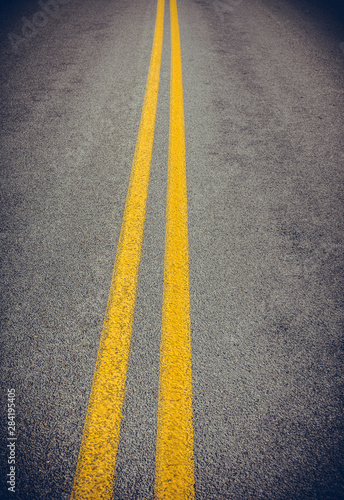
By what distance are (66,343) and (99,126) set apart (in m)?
2.66

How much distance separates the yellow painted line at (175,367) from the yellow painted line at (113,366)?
215mm

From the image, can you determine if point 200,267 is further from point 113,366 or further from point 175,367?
point 113,366

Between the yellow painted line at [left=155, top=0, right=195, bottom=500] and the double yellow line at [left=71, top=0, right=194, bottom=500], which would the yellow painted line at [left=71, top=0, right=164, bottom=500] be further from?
the yellow painted line at [left=155, top=0, right=195, bottom=500]

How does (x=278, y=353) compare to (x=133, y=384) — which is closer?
(x=133, y=384)

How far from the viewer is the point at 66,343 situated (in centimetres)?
171

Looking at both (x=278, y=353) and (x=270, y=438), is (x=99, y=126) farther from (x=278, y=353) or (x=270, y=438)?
(x=270, y=438)

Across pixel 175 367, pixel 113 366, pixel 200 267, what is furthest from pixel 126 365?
pixel 200 267

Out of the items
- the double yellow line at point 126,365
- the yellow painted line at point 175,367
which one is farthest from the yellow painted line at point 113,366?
the yellow painted line at point 175,367

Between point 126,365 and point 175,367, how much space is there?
0.28 metres

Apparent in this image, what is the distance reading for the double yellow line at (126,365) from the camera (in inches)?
51.5

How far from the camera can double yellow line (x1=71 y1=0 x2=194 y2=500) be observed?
4.29 feet

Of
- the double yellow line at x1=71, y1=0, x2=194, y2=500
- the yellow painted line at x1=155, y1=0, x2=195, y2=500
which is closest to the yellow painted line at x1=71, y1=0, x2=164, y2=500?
the double yellow line at x1=71, y1=0, x2=194, y2=500

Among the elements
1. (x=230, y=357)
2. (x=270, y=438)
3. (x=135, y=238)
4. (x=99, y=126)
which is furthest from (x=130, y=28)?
(x=270, y=438)

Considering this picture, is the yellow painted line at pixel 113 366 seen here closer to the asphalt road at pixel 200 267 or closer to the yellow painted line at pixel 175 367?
the asphalt road at pixel 200 267
